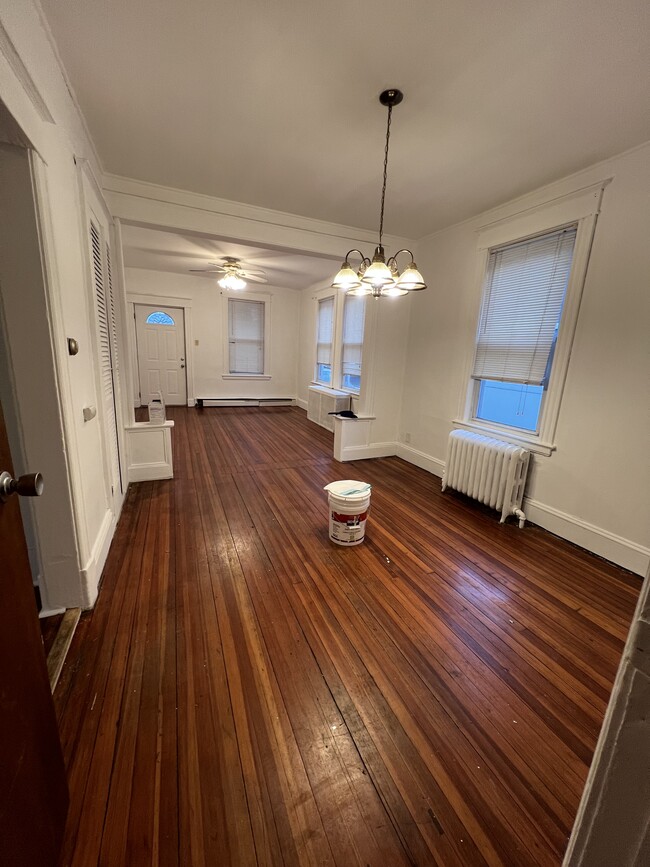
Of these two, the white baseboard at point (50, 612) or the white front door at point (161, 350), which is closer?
the white baseboard at point (50, 612)

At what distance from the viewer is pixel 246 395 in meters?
8.09

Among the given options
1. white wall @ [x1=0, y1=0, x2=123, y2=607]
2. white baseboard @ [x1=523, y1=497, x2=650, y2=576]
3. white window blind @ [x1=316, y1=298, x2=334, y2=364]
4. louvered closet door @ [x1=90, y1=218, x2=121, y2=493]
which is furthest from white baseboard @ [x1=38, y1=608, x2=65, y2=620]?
white window blind @ [x1=316, y1=298, x2=334, y2=364]

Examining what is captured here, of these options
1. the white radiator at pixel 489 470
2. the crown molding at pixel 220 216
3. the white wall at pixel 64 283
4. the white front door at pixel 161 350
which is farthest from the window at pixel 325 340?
the white wall at pixel 64 283

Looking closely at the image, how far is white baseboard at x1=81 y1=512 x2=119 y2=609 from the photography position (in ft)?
6.12

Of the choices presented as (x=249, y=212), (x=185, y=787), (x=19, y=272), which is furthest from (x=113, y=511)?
(x=249, y=212)

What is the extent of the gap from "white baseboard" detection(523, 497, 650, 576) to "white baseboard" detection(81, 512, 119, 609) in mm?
3333

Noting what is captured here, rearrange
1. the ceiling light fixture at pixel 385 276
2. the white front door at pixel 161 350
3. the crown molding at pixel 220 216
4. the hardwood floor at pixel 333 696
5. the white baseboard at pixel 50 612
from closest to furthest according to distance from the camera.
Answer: the hardwood floor at pixel 333 696 < the white baseboard at pixel 50 612 < the ceiling light fixture at pixel 385 276 < the crown molding at pixel 220 216 < the white front door at pixel 161 350

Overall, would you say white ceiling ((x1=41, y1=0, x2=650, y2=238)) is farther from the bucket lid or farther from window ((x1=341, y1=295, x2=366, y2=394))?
window ((x1=341, y1=295, x2=366, y2=394))

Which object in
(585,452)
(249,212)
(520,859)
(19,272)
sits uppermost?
(249,212)

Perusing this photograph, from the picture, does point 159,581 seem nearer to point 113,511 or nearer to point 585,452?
point 113,511

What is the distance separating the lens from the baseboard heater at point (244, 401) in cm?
770

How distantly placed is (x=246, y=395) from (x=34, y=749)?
7.49 m

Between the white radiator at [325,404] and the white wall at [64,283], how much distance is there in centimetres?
410

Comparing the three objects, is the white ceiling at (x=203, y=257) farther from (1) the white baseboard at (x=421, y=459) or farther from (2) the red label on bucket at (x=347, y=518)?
(2) the red label on bucket at (x=347, y=518)
